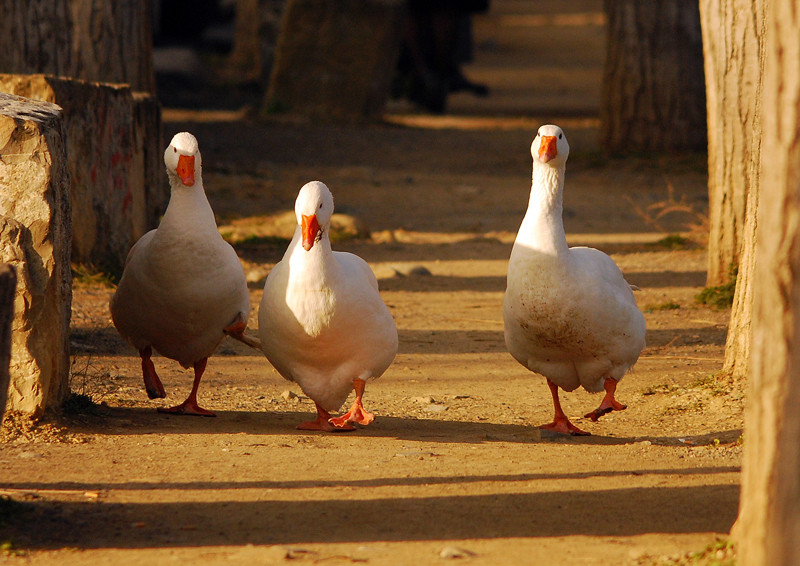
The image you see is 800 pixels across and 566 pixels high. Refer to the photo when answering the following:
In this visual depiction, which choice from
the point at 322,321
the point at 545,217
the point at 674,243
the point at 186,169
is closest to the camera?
the point at 322,321

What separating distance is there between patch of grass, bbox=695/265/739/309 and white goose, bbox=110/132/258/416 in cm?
370

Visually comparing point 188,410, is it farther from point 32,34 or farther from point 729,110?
point 32,34

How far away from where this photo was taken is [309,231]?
4.95 meters

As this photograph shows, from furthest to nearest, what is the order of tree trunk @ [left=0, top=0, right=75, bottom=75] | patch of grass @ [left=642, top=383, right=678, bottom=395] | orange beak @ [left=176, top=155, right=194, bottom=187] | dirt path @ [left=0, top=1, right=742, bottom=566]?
tree trunk @ [left=0, top=0, right=75, bottom=75] → patch of grass @ [left=642, top=383, right=678, bottom=395] → orange beak @ [left=176, top=155, right=194, bottom=187] → dirt path @ [left=0, top=1, right=742, bottom=566]

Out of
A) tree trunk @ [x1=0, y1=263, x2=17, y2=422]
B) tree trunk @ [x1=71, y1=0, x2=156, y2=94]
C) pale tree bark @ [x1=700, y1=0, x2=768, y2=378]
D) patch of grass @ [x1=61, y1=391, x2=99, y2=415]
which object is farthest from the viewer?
tree trunk @ [x1=71, y1=0, x2=156, y2=94]

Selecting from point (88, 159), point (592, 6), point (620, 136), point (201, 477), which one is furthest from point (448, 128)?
point (592, 6)

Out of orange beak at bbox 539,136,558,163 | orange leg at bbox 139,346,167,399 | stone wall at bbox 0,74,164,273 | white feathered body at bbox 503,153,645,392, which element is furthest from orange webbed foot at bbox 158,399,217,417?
stone wall at bbox 0,74,164,273

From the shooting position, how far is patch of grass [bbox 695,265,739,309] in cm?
774

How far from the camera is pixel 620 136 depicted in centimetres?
1393

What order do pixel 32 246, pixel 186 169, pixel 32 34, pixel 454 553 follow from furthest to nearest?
pixel 32 34, pixel 186 169, pixel 32 246, pixel 454 553

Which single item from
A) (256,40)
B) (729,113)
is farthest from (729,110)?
(256,40)

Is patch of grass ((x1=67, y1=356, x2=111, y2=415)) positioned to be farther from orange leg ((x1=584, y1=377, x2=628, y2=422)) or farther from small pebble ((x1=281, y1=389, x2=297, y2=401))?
orange leg ((x1=584, y1=377, x2=628, y2=422))

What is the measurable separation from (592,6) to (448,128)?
27.4 m

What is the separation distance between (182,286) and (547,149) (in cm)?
187
